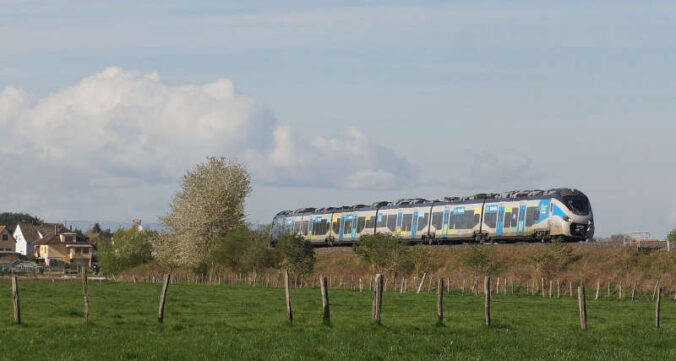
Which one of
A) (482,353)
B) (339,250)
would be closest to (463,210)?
(339,250)

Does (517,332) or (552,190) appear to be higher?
(552,190)

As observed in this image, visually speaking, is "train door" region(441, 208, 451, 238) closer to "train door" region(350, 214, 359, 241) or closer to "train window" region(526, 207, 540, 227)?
"train window" region(526, 207, 540, 227)

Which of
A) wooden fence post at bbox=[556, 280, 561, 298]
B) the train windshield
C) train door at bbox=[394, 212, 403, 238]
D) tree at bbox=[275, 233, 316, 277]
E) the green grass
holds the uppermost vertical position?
the train windshield

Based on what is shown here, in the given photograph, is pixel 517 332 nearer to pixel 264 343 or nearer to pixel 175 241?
pixel 264 343

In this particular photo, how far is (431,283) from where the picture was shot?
82750 mm

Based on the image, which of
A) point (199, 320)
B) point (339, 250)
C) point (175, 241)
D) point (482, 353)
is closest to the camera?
point (482, 353)

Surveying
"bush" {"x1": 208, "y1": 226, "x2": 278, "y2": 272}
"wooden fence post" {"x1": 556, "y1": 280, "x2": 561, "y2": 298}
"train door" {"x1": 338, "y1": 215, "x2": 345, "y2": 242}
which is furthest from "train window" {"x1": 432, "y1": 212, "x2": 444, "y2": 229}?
"bush" {"x1": 208, "y1": 226, "x2": 278, "y2": 272}

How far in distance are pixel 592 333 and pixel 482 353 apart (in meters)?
9.23

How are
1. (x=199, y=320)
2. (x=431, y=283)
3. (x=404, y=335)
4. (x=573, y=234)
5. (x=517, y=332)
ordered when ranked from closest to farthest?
(x=404, y=335) → (x=517, y=332) → (x=199, y=320) → (x=573, y=234) → (x=431, y=283)

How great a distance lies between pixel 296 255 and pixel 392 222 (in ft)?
29.0

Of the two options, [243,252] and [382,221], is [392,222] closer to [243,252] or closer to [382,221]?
[382,221]

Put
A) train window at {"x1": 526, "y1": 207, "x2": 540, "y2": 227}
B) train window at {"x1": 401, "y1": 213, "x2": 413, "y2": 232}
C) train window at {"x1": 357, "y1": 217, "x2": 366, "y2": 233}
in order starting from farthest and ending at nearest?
train window at {"x1": 357, "y1": 217, "x2": 366, "y2": 233}, train window at {"x1": 401, "y1": 213, "x2": 413, "y2": 232}, train window at {"x1": 526, "y1": 207, "x2": 540, "y2": 227}

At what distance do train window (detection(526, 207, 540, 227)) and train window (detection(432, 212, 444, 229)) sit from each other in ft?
33.6

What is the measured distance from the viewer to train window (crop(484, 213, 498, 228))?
8125 centimetres
